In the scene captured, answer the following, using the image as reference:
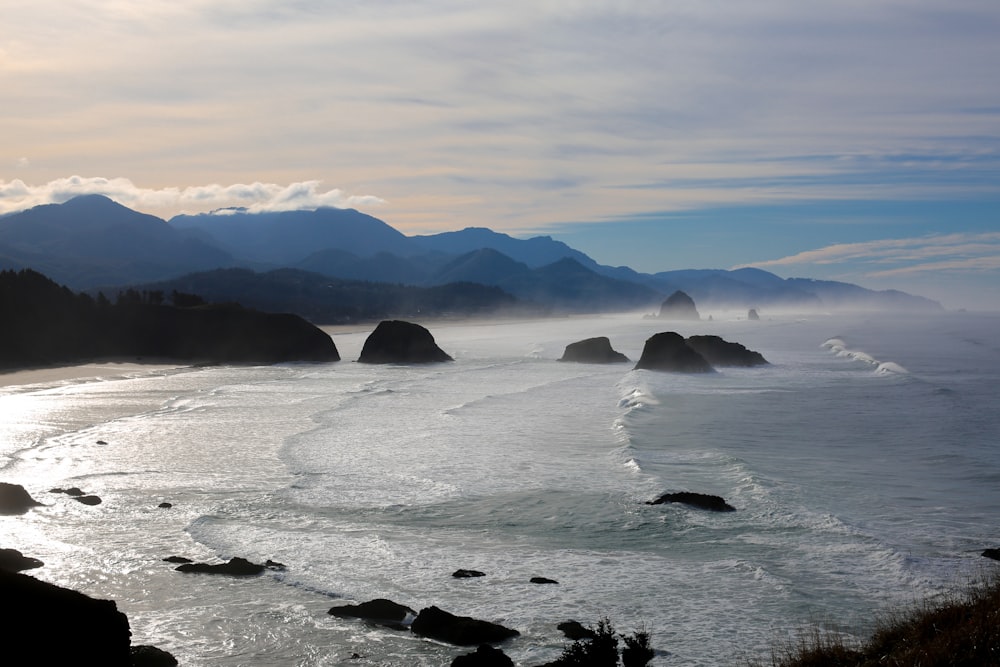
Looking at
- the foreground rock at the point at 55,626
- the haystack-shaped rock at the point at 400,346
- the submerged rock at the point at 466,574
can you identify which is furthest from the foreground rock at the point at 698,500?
the haystack-shaped rock at the point at 400,346

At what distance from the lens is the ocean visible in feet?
47.6

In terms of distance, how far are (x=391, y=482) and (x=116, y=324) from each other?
219ft

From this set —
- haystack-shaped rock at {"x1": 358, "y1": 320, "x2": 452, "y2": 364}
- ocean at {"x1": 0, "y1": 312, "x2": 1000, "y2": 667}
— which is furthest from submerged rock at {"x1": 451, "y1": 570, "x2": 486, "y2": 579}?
haystack-shaped rock at {"x1": 358, "y1": 320, "x2": 452, "y2": 364}

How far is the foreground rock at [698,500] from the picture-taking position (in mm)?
Result: 21578

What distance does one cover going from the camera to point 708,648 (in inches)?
523

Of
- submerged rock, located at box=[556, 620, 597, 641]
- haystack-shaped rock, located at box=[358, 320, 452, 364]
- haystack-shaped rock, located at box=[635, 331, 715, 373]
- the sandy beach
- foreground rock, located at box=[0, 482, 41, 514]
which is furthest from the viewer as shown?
haystack-shaped rock, located at box=[358, 320, 452, 364]

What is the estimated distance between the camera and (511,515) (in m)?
21.7

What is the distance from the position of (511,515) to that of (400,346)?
186 ft

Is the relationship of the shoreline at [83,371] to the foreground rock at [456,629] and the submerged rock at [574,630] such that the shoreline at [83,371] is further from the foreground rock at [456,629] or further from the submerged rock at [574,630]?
the submerged rock at [574,630]

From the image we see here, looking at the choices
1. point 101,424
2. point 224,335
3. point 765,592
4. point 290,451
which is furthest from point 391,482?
point 224,335

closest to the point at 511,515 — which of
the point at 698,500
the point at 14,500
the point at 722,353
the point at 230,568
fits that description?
the point at 698,500

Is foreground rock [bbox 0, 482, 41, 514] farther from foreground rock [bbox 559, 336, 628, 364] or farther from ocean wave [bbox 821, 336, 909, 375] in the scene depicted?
ocean wave [bbox 821, 336, 909, 375]

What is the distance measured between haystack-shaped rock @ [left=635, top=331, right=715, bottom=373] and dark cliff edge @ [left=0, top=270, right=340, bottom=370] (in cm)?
3294

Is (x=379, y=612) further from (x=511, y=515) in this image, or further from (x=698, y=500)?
(x=698, y=500)
